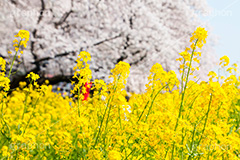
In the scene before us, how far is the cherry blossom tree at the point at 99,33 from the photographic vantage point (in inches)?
257

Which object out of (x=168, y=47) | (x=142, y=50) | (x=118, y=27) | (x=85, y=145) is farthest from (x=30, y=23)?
(x=85, y=145)

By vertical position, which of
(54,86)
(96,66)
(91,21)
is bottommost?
(54,86)

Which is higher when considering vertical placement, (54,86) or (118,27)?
(118,27)

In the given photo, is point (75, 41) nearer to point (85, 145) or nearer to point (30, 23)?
point (30, 23)

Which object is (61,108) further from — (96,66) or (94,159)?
(94,159)

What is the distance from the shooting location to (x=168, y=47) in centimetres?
879

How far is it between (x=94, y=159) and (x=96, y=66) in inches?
229

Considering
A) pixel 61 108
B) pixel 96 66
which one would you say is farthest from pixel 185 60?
pixel 96 66

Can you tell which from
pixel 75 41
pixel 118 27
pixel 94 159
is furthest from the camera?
pixel 118 27

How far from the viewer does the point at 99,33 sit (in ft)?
24.7

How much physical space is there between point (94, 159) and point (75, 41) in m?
5.83

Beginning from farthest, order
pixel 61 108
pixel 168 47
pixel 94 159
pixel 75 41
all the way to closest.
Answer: pixel 168 47 < pixel 75 41 < pixel 61 108 < pixel 94 159

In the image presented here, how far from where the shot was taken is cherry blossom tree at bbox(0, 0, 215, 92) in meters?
A: 6.52

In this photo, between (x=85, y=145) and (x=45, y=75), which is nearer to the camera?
(x=85, y=145)
